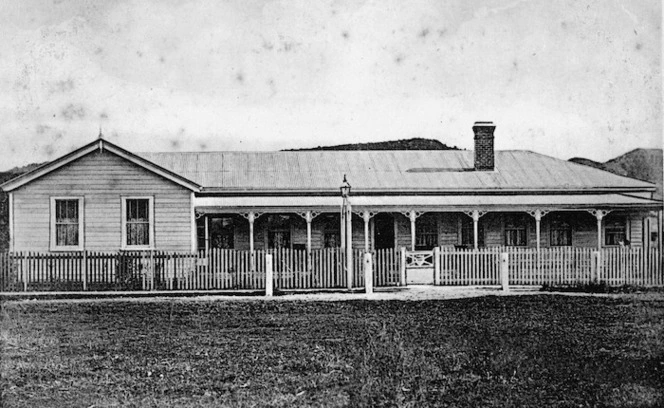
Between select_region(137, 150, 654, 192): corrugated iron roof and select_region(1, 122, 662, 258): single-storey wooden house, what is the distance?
4 cm

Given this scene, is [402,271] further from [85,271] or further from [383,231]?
[85,271]

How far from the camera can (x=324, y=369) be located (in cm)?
1000

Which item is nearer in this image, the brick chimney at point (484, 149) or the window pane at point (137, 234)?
the window pane at point (137, 234)

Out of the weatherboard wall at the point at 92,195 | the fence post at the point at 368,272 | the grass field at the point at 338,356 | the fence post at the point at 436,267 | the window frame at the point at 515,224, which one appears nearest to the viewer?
the grass field at the point at 338,356

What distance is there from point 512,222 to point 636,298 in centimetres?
1111

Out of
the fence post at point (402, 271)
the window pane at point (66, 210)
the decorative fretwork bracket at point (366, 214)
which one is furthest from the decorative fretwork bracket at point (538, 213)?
the window pane at point (66, 210)

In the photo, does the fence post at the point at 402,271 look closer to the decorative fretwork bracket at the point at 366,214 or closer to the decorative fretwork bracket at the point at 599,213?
the decorative fretwork bracket at the point at 366,214

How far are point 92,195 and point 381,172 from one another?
37.2 ft

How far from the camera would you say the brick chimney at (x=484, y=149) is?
3036cm

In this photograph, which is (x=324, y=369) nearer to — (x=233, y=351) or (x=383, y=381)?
(x=383, y=381)

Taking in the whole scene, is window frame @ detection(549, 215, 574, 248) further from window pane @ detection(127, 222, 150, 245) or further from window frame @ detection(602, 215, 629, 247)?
window pane @ detection(127, 222, 150, 245)

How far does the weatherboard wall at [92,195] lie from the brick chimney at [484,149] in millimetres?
12810

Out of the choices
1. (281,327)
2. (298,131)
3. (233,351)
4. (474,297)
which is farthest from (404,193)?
(233,351)

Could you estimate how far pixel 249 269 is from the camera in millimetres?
22266
